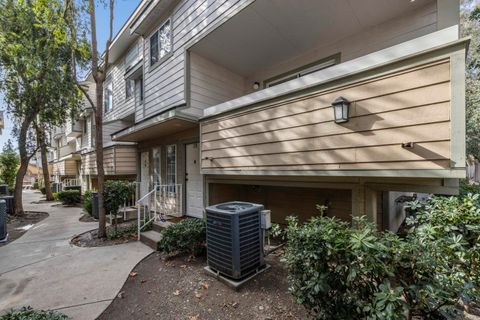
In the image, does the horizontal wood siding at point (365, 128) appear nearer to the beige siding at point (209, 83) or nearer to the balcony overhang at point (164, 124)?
the balcony overhang at point (164, 124)

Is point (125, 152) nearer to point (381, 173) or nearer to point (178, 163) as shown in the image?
point (178, 163)

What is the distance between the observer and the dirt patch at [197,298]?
2711 millimetres

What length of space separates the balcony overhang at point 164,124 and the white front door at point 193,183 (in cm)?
71

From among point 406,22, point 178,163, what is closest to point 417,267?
point 406,22

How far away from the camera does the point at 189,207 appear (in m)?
6.64

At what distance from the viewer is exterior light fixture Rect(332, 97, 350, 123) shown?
→ 2.89 m

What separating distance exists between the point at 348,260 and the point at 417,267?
48 cm

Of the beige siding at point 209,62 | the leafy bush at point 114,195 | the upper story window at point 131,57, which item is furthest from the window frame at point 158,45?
the leafy bush at point 114,195

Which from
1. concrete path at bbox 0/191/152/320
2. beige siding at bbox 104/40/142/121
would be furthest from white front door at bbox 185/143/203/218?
beige siding at bbox 104/40/142/121

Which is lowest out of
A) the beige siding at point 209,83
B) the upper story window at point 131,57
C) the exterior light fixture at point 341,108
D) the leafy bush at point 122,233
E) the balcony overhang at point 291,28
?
the leafy bush at point 122,233

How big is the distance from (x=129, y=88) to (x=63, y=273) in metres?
8.65

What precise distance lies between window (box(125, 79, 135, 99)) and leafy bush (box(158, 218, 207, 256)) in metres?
8.07

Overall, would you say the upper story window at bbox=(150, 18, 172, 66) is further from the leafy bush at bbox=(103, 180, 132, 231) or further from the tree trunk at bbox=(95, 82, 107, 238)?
the leafy bush at bbox=(103, 180, 132, 231)

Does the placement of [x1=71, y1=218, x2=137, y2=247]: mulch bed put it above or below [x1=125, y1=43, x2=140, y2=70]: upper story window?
below
